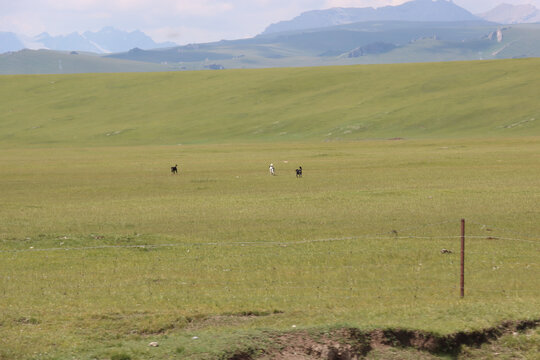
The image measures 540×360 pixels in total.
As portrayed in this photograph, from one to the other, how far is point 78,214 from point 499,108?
111260mm

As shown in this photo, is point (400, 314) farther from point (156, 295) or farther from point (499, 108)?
point (499, 108)

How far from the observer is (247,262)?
20.8m

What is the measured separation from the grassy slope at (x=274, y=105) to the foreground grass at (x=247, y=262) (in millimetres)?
80564

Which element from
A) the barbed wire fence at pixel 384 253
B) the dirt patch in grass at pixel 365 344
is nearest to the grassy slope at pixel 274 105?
the barbed wire fence at pixel 384 253

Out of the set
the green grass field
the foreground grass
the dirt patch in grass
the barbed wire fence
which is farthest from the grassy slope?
the dirt patch in grass

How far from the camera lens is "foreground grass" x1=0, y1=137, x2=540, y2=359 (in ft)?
44.1

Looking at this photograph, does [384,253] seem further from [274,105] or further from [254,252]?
[274,105]

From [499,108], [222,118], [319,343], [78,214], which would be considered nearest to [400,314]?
[319,343]

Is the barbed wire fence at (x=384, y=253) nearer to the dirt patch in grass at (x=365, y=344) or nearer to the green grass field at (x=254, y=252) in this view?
the green grass field at (x=254, y=252)

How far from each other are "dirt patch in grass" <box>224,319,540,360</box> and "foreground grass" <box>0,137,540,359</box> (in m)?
0.26

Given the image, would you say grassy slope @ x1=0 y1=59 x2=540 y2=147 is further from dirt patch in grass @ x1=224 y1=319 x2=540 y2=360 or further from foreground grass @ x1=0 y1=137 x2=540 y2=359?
dirt patch in grass @ x1=224 y1=319 x2=540 y2=360

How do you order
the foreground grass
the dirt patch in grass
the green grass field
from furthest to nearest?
the foreground grass → the green grass field → the dirt patch in grass

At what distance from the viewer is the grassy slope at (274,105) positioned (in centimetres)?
12588

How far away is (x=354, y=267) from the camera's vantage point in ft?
65.0
